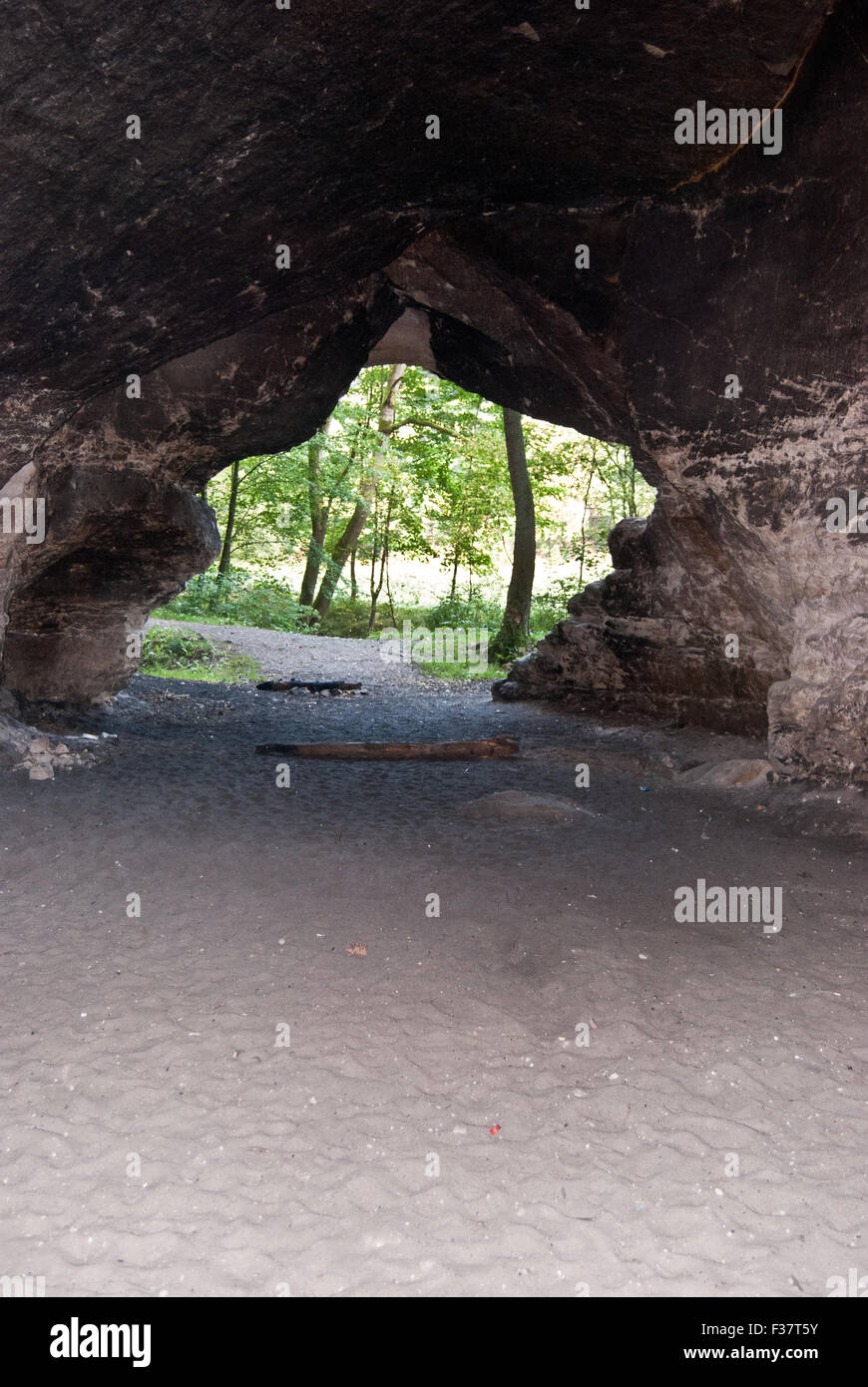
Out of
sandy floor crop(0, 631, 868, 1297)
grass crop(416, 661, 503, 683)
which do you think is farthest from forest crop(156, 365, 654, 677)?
sandy floor crop(0, 631, 868, 1297)

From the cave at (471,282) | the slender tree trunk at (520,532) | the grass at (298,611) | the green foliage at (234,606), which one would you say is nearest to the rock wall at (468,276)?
the cave at (471,282)

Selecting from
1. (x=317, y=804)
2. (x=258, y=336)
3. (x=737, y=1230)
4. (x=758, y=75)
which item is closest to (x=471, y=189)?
(x=758, y=75)

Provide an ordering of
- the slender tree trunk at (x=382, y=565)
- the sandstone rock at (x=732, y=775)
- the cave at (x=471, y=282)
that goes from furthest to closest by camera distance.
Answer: the slender tree trunk at (x=382, y=565) < the sandstone rock at (x=732, y=775) < the cave at (x=471, y=282)

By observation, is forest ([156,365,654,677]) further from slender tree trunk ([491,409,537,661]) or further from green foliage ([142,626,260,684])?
green foliage ([142,626,260,684])

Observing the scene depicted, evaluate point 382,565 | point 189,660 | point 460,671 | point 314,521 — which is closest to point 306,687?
point 189,660

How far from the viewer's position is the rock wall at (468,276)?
6.04 meters

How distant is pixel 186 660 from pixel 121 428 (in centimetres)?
810

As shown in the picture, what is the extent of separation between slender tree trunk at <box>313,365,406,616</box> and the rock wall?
45.3ft

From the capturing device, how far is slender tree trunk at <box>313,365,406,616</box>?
88.3 ft

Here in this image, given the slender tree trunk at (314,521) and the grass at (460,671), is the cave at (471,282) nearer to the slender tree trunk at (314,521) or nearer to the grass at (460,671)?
the grass at (460,671)

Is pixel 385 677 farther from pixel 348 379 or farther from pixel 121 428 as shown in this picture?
pixel 121 428

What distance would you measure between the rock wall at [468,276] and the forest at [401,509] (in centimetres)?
Answer: 1086

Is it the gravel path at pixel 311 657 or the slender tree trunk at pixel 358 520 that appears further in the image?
the slender tree trunk at pixel 358 520
